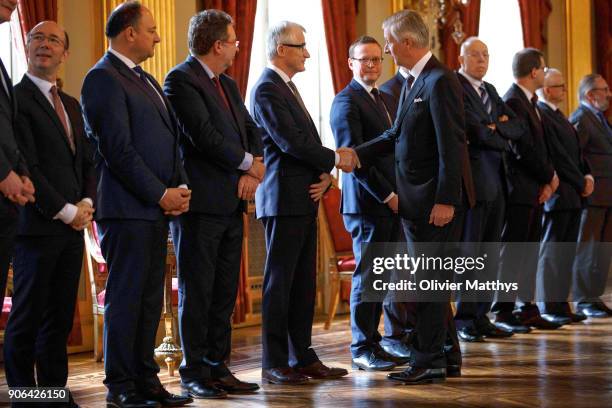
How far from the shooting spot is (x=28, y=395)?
353 cm

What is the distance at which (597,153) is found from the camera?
22.4 ft

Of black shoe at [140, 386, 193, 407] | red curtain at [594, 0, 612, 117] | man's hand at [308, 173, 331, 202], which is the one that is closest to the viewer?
black shoe at [140, 386, 193, 407]

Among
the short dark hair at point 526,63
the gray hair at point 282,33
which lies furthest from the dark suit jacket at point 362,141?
the short dark hair at point 526,63

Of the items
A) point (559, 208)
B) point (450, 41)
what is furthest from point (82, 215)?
point (450, 41)

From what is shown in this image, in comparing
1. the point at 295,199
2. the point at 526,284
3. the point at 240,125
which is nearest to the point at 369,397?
the point at 295,199

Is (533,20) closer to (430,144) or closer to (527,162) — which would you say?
(527,162)

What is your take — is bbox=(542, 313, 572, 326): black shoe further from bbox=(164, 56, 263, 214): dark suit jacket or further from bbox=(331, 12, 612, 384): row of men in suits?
bbox=(164, 56, 263, 214): dark suit jacket

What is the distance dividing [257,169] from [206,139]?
29 centimetres

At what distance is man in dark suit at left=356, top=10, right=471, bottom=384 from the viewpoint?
4027mm

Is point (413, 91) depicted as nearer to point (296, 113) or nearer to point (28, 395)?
point (296, 113)

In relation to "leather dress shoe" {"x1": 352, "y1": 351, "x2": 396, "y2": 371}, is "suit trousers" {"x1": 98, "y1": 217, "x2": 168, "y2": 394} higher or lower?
higher

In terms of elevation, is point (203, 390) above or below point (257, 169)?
below

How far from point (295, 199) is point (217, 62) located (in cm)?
72

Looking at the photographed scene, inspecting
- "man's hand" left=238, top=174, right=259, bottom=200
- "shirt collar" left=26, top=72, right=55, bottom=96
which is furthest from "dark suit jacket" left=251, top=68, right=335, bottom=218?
"shirt collar" left=26, top=72, right=55, bottom=96
